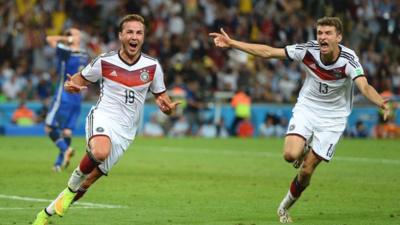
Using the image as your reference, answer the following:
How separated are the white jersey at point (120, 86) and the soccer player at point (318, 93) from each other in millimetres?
Answer: 1219

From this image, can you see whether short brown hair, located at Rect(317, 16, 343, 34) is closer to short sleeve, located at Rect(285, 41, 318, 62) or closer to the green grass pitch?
short sleeve, located at Rect(285, 41, 318, 62)

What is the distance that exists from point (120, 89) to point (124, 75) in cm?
18

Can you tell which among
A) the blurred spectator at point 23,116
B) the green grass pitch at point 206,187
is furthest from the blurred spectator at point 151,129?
the green grass pitch at point 206,187

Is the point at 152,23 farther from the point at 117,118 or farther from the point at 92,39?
the point at 117,118

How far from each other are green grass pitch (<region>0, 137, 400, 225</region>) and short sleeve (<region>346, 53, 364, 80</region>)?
1881 millimetres

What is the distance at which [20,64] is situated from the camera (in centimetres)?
3500

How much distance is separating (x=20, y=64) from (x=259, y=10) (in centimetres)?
967

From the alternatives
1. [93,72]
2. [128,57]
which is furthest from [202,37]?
[93,72]

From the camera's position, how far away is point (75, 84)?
12398mm

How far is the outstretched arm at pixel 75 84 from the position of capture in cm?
1233

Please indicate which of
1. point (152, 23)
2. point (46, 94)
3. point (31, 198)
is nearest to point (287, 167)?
point (31, 198)

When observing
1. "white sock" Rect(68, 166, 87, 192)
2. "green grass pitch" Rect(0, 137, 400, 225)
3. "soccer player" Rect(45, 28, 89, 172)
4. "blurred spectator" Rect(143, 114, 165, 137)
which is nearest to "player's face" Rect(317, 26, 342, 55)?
"green grass pitch" Rect(0, 137, 400, 225)

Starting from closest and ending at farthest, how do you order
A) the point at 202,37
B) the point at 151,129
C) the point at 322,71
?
the point at 322,71 → the point at 151,129 → the point at 202,37

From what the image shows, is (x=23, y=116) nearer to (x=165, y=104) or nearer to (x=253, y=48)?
(x=253, y=48)
